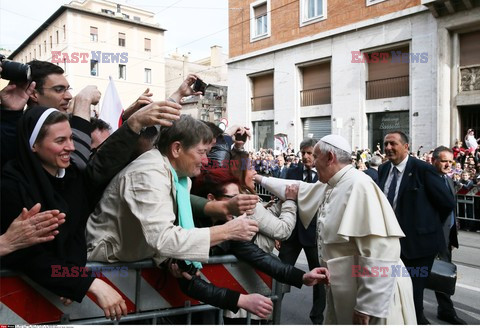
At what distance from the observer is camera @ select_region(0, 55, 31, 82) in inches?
96.0

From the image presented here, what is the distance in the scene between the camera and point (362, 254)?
2389 mm

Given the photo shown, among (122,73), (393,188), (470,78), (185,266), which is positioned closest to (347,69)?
(470,78)

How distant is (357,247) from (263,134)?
73.4 ft

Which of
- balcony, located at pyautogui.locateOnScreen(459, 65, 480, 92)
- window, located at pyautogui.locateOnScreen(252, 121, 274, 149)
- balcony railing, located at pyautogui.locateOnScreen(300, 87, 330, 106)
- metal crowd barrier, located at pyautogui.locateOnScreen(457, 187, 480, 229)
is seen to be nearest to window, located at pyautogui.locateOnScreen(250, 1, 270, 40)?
balcony railing, located at pyautogui.locateOnScreen(300, 87, 330, 106)

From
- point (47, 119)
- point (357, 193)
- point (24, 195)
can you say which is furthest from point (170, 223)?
point (357, 193)

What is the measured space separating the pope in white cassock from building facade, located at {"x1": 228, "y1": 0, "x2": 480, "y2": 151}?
48.2 feet

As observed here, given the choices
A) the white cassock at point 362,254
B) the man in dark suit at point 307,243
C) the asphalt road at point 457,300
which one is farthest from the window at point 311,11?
the white cassock at point 362,254

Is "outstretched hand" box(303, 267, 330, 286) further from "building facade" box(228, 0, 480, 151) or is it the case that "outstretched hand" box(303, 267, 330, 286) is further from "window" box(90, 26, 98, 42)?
"window" box(90, 26, 98, 42)

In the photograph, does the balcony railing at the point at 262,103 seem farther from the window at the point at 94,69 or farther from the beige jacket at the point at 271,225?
the beige jacket at the point at 271,225

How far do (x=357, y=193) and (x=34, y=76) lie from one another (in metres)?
2.31

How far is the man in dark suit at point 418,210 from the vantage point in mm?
3779

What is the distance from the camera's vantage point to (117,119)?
412 centimetres

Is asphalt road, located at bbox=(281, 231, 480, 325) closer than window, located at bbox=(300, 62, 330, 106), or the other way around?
asphalt road, located at bbox=(281, 231, 480, 325)

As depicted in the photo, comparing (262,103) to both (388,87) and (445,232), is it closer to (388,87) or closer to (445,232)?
(388,87)
